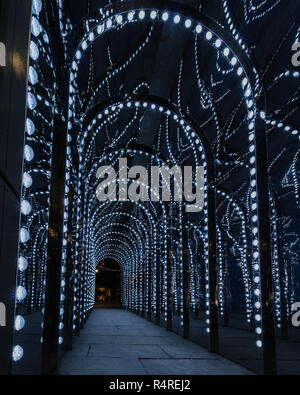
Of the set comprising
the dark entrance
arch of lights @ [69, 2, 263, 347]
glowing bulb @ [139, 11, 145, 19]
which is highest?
glowing bulb @ [139, 11, 145, 19]

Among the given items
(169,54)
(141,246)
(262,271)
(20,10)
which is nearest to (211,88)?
(169,54)

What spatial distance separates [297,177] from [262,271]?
34.4 feet

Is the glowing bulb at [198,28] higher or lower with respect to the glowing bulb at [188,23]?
lower

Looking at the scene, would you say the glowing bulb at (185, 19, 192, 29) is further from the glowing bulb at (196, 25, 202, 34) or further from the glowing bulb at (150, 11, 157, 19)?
the glowing bulb at (150, 11, 157, 19)

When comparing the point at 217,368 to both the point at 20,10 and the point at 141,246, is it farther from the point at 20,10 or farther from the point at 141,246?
the point at 141,246

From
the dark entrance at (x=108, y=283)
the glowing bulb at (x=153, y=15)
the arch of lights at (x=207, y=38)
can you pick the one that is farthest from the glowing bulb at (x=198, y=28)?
the dark entrance at (x=108, y=283)

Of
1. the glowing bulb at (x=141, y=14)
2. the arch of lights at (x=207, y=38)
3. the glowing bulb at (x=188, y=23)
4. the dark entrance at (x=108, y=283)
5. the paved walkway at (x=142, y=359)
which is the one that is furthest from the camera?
the dark entrance at (x=108, y=283)

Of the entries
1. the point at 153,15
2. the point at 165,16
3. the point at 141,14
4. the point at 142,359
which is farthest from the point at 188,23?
the point at 142,359

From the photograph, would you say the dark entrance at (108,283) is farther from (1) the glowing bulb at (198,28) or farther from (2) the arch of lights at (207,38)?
(1) the glowing bulb at (198,28)

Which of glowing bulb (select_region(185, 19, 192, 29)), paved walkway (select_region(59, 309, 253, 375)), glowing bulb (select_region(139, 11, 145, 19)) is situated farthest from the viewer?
glowing bulb (select_region(185, 19, 192, 29))

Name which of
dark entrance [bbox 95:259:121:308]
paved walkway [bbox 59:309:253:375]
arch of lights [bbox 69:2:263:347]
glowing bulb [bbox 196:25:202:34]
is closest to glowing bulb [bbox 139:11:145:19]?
arch of lights [bbox 69:2:263:347]

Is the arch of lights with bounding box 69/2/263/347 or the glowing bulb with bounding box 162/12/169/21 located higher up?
the glowing bulb with bounding box 162/12/169/21

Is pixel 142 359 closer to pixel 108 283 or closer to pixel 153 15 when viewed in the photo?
pixel 153 15
